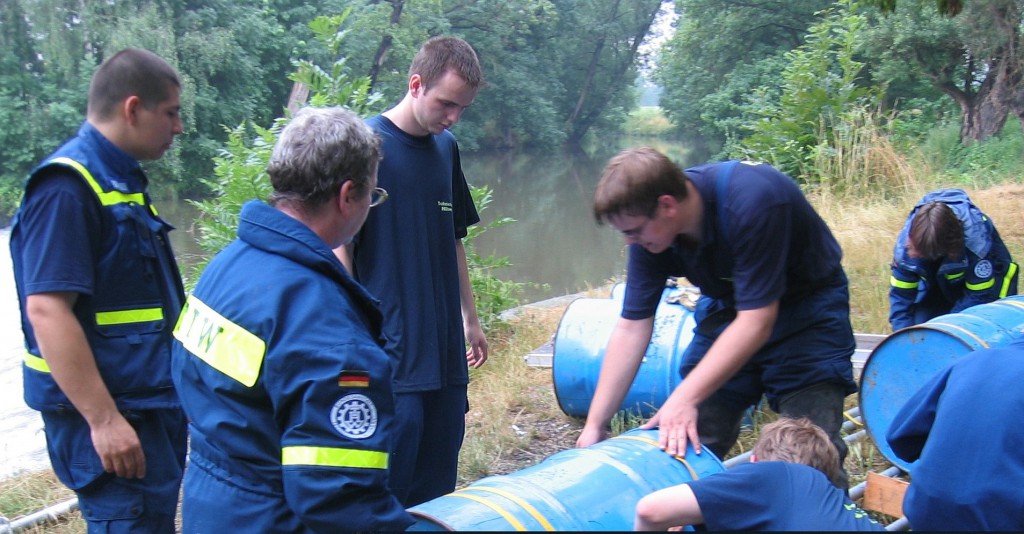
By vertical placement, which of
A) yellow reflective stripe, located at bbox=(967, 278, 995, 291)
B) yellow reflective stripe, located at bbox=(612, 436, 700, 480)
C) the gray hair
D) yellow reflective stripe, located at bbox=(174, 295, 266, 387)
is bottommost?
yellow reflective stripe, located at bbox=(612, 436, 700, 480)

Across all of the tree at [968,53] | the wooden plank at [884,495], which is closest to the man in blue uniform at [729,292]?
the wooden plank at [884,495]

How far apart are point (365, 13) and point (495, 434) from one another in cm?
2656

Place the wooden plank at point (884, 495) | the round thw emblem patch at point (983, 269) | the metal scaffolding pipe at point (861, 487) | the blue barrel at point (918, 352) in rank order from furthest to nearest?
the round thw emblem patch at point (983, 269), the metal scaffolding pipe at point (861, 487), the blue barrel at point (918, 352), the wooden plank at point (884, 495)

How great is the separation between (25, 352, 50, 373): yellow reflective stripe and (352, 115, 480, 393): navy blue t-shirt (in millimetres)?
1011

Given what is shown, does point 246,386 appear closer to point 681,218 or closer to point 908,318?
point 681,218

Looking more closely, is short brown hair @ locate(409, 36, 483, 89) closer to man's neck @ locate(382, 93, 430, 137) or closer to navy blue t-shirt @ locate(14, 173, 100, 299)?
man's neck @ locate(382, 93, 430, 137)

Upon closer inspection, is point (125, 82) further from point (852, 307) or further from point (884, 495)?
point (852, 307)

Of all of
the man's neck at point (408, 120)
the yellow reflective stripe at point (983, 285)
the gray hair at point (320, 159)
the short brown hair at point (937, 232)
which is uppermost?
the man's neck at point (408, 120)

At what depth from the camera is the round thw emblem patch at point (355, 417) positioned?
5.29ft

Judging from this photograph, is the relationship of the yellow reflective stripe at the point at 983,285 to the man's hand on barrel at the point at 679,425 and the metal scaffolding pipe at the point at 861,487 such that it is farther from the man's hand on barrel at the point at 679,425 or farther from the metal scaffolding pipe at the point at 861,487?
the man's hand on barrel at the point at 679,425

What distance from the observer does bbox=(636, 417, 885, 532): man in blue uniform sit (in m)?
2.07

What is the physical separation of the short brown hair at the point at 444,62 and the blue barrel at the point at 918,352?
224 centimetres

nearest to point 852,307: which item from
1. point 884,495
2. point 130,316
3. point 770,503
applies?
point 884,495

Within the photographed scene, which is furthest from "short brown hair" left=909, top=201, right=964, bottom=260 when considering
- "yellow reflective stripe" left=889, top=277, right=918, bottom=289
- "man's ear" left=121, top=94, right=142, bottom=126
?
"man's ear" left=121, top=94, right=142, bottom=126
